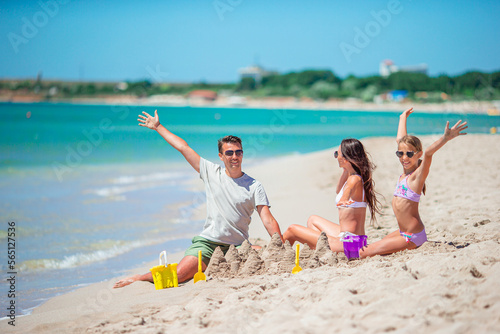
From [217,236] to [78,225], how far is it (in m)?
4.03

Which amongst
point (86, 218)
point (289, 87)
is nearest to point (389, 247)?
point (86, 218)

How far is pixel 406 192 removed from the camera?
434cm

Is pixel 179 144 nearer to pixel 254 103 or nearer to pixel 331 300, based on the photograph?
pixel 331 300

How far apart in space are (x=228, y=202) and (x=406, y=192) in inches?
66.6

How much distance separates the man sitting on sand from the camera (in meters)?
4.47

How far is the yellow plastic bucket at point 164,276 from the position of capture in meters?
4.23

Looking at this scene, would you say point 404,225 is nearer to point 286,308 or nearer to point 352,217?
point 352,217

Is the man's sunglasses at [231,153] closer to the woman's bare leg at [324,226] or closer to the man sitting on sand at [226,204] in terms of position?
the man sitting on sand at [226,204]

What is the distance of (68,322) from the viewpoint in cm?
354

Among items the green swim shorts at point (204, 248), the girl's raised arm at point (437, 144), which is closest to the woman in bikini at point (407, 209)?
the girl's raised arm at point (437, 144)

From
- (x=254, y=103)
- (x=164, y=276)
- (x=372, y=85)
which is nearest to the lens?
(x=164, y=276)

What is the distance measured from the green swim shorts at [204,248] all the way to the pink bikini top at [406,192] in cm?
176

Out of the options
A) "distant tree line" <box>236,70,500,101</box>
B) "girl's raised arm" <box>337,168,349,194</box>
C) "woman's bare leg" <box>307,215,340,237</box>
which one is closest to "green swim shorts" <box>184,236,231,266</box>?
"woman's bare leg" <box>307,215,340,237</box>

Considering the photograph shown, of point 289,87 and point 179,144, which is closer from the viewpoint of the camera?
point 179,144
